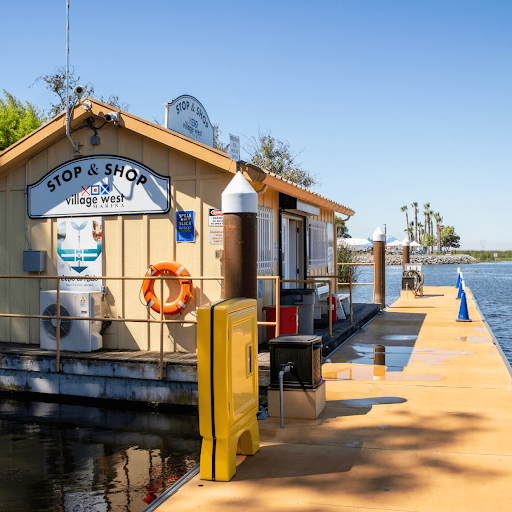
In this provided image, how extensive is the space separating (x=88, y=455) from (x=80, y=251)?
12.5 ft

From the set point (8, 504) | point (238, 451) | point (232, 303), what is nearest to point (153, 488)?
point (238, 451)

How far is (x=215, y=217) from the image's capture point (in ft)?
26.2

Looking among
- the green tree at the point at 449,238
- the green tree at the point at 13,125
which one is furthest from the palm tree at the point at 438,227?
the green tree at the point at 13,125

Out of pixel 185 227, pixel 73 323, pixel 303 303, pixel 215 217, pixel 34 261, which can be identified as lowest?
pixel 73 323

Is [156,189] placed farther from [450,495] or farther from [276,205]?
[450,495]

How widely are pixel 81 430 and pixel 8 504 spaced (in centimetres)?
217

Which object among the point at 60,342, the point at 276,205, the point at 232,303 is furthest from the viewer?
the point at 276,205

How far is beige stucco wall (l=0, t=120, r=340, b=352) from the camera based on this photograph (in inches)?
319

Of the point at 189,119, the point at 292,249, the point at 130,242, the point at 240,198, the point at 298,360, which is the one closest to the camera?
the point at 298,360

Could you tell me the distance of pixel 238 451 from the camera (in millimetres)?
4867

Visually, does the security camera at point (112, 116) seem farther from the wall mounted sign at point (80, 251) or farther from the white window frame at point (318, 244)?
the white window frame at point (318, 244)

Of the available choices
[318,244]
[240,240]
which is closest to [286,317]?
[240,240]

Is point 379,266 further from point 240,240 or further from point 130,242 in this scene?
point 240,240

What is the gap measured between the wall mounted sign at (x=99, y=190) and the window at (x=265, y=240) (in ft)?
5.24
